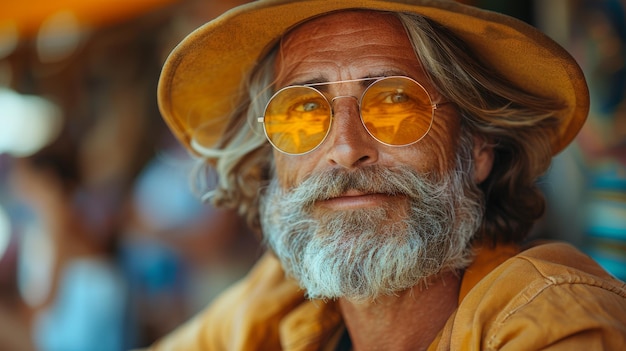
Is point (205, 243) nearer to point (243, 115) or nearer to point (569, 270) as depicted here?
point (243, 115)

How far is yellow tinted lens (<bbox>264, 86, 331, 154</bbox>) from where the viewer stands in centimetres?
204

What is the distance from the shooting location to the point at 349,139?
1.97 metres

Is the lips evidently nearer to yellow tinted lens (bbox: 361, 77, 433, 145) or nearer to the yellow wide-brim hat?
yellow tinted lens (bbox: 361, 77, 433, 145)

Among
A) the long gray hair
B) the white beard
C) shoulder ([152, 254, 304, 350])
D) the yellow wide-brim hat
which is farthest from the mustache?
shoulder ([152, 254, 304, 350])

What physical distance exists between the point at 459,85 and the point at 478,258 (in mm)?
503

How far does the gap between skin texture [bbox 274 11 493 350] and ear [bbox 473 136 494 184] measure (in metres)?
0.13

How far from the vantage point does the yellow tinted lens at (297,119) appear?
204cm

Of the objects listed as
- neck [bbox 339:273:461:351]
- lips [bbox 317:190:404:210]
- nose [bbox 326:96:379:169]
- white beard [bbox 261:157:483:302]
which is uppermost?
nose [bbox 326:96:379:169]

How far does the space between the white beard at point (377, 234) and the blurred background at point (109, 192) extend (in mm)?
1443

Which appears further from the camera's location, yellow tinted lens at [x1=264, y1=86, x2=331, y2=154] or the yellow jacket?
yellow tinted lens at [x1=264, y1=86, x2=331, y2=154]

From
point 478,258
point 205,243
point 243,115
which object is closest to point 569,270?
point 478,258

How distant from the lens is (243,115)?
255 cm

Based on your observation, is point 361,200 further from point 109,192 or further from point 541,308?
point 109,192

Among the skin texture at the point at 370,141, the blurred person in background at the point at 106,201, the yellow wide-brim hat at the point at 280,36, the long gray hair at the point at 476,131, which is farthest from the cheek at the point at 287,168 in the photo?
the blurred person in background at the point at 106,201
